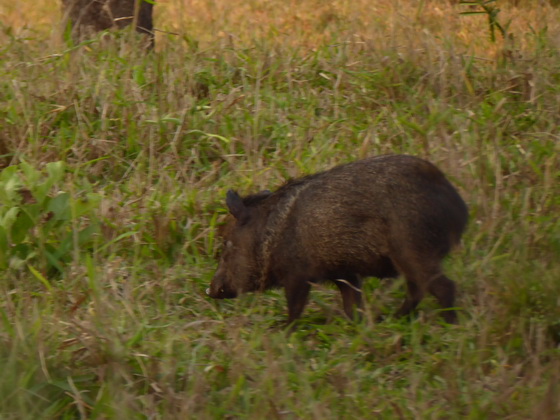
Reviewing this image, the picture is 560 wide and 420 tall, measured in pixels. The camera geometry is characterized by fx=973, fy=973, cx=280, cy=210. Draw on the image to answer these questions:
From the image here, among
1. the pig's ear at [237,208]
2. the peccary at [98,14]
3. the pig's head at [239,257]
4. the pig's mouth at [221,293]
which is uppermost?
the peccary at [98,14]

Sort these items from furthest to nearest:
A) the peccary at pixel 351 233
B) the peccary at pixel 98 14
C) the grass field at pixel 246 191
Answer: the peccary at pixel 98 14, the peccary at pixel 351 233, the grass field at pixel 246 191

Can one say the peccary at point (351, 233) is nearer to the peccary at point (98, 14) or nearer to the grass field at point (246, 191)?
the grass field at point (246, 191)

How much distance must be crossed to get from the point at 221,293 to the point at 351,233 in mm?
768

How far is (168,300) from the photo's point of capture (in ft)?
15.9

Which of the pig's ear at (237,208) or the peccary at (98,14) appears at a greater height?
the peccary at (98,14)

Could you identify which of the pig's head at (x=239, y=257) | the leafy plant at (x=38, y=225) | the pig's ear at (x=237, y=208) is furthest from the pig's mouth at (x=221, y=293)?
the leafy plant at (x=38, y=225)

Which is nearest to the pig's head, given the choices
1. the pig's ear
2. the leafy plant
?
the pig's ear

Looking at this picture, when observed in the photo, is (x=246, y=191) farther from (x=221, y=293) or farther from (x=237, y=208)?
(x=221, y=293)

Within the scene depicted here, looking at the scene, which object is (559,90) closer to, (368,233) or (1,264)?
(368,233)

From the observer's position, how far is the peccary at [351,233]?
451 centimetres

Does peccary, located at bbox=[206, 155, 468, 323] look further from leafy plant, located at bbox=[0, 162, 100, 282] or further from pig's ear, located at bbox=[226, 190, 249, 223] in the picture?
leafy plant, located at bbox=[0, 162, 100, 282]

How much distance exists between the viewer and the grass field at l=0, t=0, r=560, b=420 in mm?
3746

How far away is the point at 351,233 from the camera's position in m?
4.59

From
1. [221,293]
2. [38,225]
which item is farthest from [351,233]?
[38,225]
